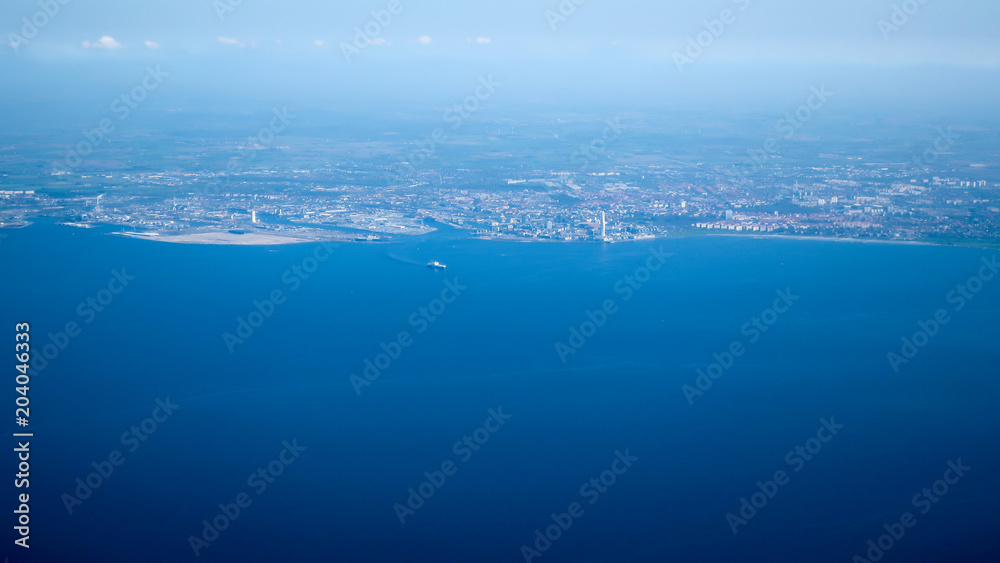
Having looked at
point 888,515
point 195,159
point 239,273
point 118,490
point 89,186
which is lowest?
point 888,515

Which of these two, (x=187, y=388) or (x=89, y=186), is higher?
(x=89, y=186)

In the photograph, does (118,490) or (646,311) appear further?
(646,311)

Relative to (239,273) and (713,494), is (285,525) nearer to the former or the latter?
(713,494)

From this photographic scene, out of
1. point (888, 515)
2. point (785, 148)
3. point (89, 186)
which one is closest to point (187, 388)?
point (888, 515)
